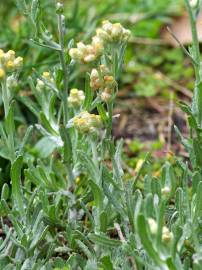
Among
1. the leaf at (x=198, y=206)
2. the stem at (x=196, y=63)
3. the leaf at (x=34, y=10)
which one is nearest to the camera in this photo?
the leaf at (x=198, y=206)

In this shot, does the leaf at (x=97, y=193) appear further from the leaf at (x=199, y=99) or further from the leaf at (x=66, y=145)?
the leaf at (x=199, y=99)

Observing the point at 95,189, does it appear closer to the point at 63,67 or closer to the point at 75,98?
the point at 75,98

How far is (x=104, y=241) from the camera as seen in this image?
6.26 feet

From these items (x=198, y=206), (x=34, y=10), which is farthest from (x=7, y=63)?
(x=198, y=206)

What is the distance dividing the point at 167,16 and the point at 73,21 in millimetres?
1122

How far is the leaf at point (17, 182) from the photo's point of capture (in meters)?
2.02

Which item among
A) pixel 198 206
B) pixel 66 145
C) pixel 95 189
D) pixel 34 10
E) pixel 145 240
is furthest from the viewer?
pixel 66 145

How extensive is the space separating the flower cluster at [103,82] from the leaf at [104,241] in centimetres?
40

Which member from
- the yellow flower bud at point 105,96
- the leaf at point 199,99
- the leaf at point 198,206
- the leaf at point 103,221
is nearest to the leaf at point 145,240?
the leaf at point 198,206

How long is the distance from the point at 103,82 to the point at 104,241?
0.47 metres

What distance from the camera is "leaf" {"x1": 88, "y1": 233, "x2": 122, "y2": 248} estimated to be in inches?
74.0

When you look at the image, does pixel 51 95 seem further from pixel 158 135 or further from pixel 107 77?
pixel 158 135

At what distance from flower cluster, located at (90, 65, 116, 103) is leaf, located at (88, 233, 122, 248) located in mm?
403

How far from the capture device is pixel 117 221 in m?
2.18
